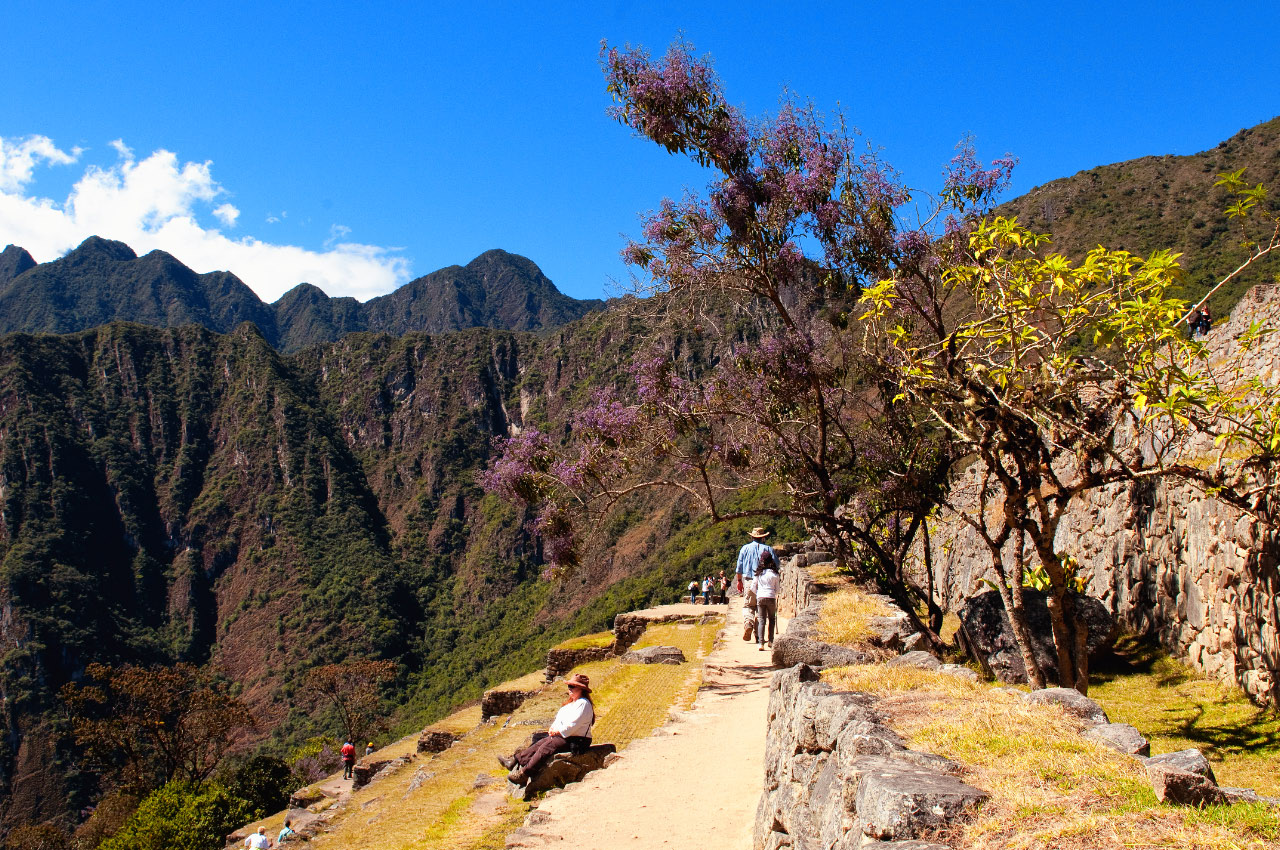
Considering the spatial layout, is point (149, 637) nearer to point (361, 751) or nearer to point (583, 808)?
point (361, 751)

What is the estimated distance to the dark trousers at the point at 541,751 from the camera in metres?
8.30

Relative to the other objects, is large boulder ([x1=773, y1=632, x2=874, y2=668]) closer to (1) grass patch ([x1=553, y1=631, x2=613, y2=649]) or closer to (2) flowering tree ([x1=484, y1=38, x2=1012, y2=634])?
(2) flowering tree ([x1=484, y1=38, x2=1012, y2=634])

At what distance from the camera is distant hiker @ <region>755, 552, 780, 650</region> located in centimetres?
1353

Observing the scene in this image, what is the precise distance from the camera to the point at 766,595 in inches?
535

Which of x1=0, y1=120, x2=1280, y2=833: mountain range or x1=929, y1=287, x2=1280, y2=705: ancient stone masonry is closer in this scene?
x1=929, y1=287, x2=1280, y2=705: ancient stone masonry

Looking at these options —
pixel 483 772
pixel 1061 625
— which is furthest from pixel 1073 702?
pixel 483 772

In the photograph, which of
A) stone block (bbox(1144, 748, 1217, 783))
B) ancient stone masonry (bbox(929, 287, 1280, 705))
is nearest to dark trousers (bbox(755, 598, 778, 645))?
ancient stone masonry (bbox(929, 287, 1280, 705))

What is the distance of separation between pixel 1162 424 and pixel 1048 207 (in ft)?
185

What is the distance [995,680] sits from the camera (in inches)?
338

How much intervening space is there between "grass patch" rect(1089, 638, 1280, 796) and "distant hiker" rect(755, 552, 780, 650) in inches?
211

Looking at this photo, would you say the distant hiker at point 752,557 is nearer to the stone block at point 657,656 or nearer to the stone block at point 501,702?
the stone block at point 657,656

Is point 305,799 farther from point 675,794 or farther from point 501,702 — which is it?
point 675,794

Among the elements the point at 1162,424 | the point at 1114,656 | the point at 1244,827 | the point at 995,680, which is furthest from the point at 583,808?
the point at 1162,424

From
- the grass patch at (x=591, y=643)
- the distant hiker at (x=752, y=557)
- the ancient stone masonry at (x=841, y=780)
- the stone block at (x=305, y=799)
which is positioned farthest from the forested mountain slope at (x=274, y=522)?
the ancient stone masonry at (x=841, y=780)
